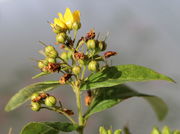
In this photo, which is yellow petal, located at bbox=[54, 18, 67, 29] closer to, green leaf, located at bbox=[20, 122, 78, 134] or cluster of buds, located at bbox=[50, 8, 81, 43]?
cluster of buds, located at bbox=[50, 8, 81, 43]

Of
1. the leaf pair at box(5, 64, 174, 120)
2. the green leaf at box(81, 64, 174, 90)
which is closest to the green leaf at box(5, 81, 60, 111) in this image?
the leaf pair at box(5, 64, 174, 120)

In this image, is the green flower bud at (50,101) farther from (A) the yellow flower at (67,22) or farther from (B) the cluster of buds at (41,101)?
(A) the yellow flower at (67,22)

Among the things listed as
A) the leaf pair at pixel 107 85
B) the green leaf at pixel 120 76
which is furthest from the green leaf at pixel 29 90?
the green leaf at pixel 120 76

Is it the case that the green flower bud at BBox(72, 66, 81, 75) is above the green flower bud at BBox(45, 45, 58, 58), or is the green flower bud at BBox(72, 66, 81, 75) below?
below

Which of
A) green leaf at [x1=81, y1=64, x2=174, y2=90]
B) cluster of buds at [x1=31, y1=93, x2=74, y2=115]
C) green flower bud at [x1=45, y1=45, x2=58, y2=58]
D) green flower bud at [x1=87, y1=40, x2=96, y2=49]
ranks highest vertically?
green flower bud at [x1=87, y1=40, x2=96, y2=49]

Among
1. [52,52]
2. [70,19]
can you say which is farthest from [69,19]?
[52,52]

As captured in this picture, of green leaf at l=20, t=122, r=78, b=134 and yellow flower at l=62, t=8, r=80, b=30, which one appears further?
yellow flower at l=62, t=8, r=80, b=30

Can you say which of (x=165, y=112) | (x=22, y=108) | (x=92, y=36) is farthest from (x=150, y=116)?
(x=92, y=36)
